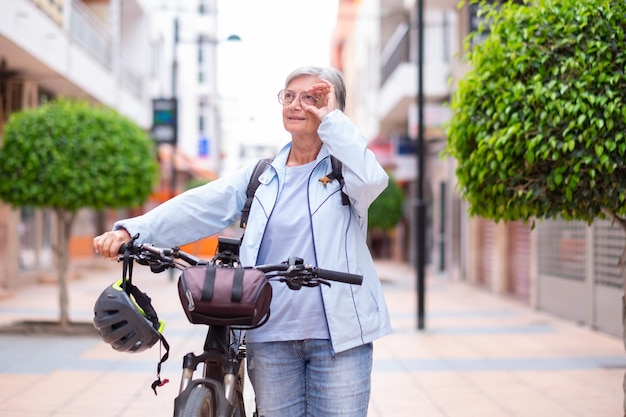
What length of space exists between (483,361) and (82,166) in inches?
226

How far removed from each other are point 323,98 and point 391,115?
25.6 metres

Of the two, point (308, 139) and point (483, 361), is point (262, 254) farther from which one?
point (483, 361)

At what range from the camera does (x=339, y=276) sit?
9.36 ft

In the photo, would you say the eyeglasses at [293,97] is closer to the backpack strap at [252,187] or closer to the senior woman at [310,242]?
the senior woman at [310,242]

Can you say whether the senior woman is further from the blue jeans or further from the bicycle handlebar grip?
the bicycle handlebar grip

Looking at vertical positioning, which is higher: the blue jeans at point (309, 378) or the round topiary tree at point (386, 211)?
the round topiary tree at point (386, 211)

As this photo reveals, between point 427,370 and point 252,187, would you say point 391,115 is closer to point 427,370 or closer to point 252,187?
point 427,370

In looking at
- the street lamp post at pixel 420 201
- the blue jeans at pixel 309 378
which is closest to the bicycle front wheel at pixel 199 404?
the blue jeans at pixel 309 378

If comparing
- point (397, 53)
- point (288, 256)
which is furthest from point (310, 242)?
point (397, 53)

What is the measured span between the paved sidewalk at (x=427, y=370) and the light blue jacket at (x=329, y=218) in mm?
3426

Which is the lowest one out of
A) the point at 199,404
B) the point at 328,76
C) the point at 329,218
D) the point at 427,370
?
the point at 427,370

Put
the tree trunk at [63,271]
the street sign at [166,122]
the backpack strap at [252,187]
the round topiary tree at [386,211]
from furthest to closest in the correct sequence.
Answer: the street sign at [166,122], the round topiary tree at [386,211], the tree trunk at [63,271], the backpack strap at [252,187]

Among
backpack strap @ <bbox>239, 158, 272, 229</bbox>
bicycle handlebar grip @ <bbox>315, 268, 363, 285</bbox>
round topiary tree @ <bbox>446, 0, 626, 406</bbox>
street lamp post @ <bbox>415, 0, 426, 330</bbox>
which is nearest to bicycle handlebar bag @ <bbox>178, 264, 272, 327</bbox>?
bicycle handlebar grip @ <bbox>315, 268, 363, 285</bbox>

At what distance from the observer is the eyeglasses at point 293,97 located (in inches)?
124
